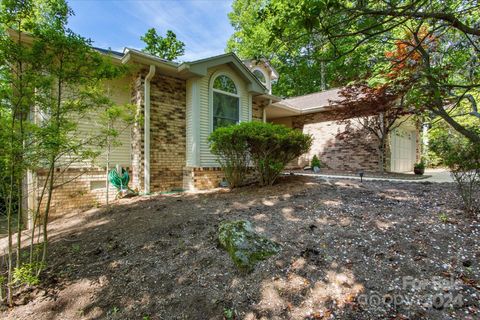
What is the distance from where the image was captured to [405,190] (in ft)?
16.5

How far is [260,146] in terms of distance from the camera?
5.60 meters

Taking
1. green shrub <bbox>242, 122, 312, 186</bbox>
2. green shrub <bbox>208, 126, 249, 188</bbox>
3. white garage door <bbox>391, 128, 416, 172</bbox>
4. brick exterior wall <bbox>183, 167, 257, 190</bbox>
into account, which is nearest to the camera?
green shrub <bbox>242, 122, 312, 186</bbox>

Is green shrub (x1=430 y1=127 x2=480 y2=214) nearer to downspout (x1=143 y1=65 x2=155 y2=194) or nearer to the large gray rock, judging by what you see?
the large gray rock

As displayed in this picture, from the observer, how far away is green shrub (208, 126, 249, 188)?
5.59 m

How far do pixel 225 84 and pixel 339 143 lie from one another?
20.8 ft

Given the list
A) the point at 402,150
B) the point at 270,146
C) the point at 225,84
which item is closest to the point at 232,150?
the point at 270,146

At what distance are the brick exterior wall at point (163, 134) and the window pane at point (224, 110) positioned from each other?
3.23ft

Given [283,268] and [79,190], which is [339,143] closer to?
[283,268]

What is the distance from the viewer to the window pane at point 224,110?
7.29 m

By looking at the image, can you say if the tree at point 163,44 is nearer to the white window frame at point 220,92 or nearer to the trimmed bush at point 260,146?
the white window frame at point 220,92

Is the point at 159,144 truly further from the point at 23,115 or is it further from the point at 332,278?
the point at 332,278

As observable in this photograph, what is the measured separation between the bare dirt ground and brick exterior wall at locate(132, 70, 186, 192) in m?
2.38

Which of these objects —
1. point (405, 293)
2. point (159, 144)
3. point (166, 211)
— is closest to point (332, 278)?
point (405, 293)

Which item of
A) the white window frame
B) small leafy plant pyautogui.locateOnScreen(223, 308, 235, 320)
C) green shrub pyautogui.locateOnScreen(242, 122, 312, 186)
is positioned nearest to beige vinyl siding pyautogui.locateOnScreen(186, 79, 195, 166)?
the white window frame
